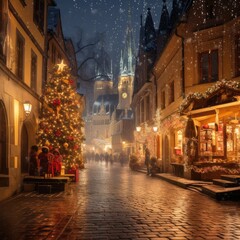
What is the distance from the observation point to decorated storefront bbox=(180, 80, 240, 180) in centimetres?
1933

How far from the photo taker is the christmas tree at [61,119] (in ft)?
69.7

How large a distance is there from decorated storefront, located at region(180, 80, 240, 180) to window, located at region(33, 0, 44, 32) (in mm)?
8491

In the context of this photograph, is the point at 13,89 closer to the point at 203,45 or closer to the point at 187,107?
the point at 187,107

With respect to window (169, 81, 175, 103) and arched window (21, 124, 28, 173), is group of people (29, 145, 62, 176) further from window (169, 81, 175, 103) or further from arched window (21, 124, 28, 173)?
window (169, 81, 175, 103)

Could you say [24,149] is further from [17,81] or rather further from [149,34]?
[149,34]

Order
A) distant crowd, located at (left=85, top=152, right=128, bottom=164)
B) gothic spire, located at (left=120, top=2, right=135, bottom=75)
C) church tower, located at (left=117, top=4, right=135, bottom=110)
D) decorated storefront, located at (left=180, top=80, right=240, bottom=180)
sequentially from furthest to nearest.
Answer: gothic spire, located at (left=120, top=2, right=135, bottom=75)
church tower, located at (left=117, top=4, right=135, bottom=110)
distant crowd, located at (left=85, top=152, right=128, bottom=164)
decorated storefront, located at (left=180, top=80, right=240, bottom=180)

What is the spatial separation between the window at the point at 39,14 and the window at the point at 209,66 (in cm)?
880

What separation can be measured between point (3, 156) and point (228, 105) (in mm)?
9974

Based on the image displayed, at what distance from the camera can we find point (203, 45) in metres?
22.8

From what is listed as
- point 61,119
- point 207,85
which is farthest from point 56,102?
point 207,85

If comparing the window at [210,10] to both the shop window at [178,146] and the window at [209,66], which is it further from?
the shop window at [178,146]

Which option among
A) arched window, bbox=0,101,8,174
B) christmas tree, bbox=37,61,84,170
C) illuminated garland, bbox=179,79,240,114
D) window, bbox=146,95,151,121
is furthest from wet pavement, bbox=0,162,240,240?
window, bbox=146,95,151,121

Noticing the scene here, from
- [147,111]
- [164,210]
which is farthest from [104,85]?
[164,210]

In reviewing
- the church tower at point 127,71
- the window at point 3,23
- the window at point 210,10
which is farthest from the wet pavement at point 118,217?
the church tower at point 127,71
